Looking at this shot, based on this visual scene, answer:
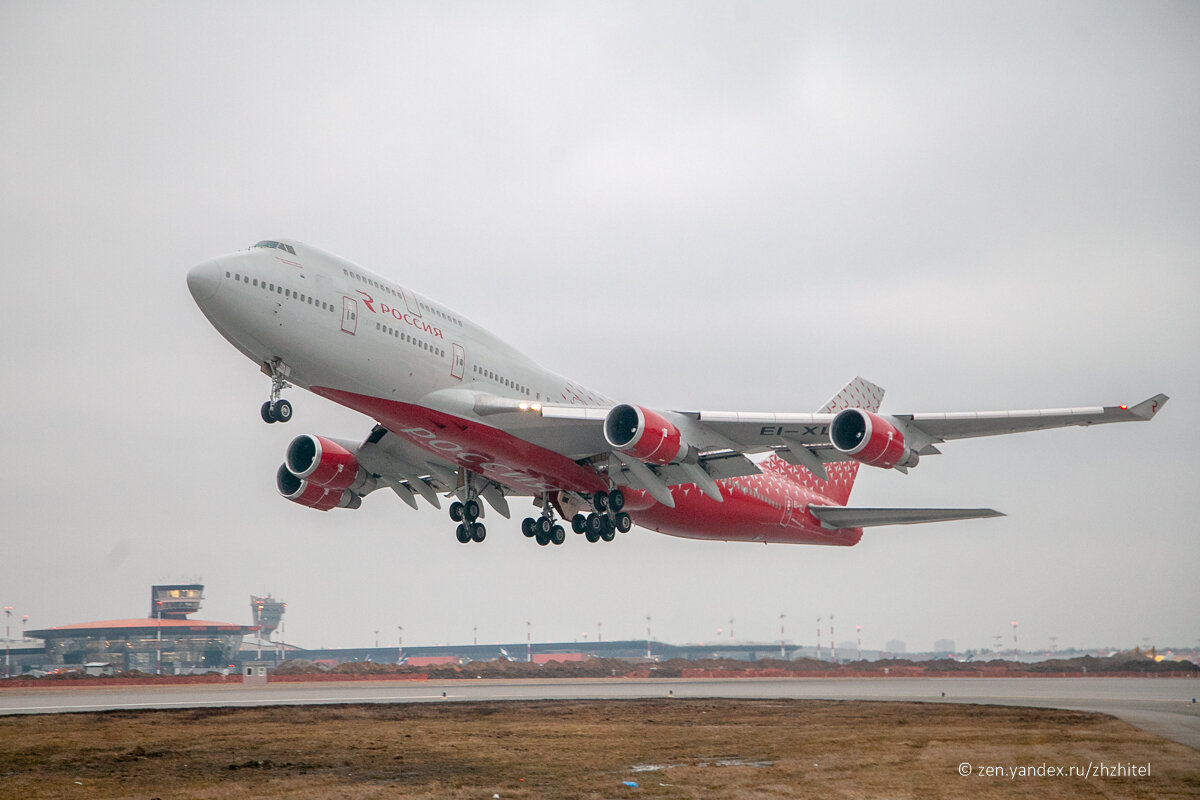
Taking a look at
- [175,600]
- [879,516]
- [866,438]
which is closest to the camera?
[866,438]

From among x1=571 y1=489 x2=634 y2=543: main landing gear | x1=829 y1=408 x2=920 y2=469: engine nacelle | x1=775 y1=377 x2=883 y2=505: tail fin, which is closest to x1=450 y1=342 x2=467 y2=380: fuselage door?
x1=571 y1=489 x2=634 y2=543: main landing gear

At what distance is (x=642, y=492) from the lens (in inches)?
1518

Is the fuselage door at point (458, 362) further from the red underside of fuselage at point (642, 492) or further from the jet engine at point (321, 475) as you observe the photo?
the jet engine at point (321, 475)

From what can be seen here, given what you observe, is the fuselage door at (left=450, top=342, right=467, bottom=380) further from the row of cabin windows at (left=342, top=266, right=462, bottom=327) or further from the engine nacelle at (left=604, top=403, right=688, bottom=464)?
the engine nacelle at (left=604, top=403, right=688, bottom=464)

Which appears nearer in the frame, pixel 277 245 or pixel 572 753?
pixel 572 753

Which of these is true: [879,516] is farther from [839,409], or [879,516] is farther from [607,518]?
[607,518]

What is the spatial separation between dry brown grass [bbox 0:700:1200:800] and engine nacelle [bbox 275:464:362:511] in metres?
10.4

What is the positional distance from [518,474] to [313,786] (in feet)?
59.3

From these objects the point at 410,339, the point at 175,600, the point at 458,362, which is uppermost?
the point at 410,339

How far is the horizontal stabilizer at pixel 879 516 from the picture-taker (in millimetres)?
39938

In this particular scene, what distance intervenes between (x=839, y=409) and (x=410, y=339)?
23.5 m

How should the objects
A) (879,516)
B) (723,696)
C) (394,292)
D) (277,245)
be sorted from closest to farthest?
(277,245) < (394,292) < (723,696) < (879,516)

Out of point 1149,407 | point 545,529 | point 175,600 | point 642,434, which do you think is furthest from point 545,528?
point 175,600

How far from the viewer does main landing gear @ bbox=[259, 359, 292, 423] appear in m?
27.2
